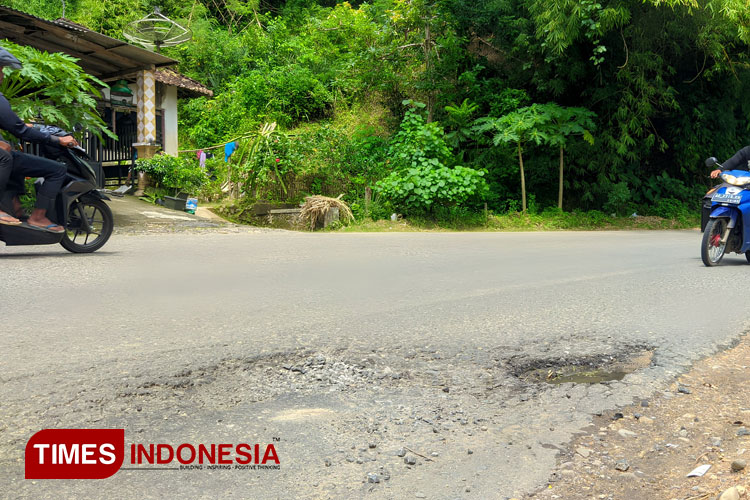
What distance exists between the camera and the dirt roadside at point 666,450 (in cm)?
238

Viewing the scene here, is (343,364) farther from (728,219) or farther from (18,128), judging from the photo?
(728,219)

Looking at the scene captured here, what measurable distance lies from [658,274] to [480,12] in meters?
9.96

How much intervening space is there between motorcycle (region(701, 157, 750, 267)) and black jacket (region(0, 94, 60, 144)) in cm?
761

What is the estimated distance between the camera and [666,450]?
2.72 meters

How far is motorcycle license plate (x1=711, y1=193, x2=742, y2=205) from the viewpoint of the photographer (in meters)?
7.71

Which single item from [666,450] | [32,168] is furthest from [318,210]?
[666,450]

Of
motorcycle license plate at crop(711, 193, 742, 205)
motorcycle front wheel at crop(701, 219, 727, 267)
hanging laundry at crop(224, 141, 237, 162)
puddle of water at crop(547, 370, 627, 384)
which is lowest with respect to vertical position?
puddle of water at crop(547, 370, 627, 384)

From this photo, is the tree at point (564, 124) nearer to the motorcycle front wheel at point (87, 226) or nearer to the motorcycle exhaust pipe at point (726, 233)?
the motorcycle exhaust pipe at point (726, 233)

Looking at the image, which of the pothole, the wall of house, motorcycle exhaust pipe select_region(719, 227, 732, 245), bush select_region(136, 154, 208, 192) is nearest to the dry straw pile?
bush select_region(136, 154, 208, 192)

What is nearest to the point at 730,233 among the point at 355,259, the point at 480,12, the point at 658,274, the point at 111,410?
the point at 658,274

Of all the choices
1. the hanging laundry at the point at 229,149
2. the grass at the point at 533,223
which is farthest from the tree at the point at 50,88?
the hanging laundry at the point at 229,149

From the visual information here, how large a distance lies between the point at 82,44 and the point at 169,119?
14.2 ft

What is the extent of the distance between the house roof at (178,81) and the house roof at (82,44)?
5.32 ft

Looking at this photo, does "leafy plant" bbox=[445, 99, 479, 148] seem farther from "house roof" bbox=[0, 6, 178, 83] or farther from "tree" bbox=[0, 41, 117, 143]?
"tree" bbox=[0, 41, 117, 143]
